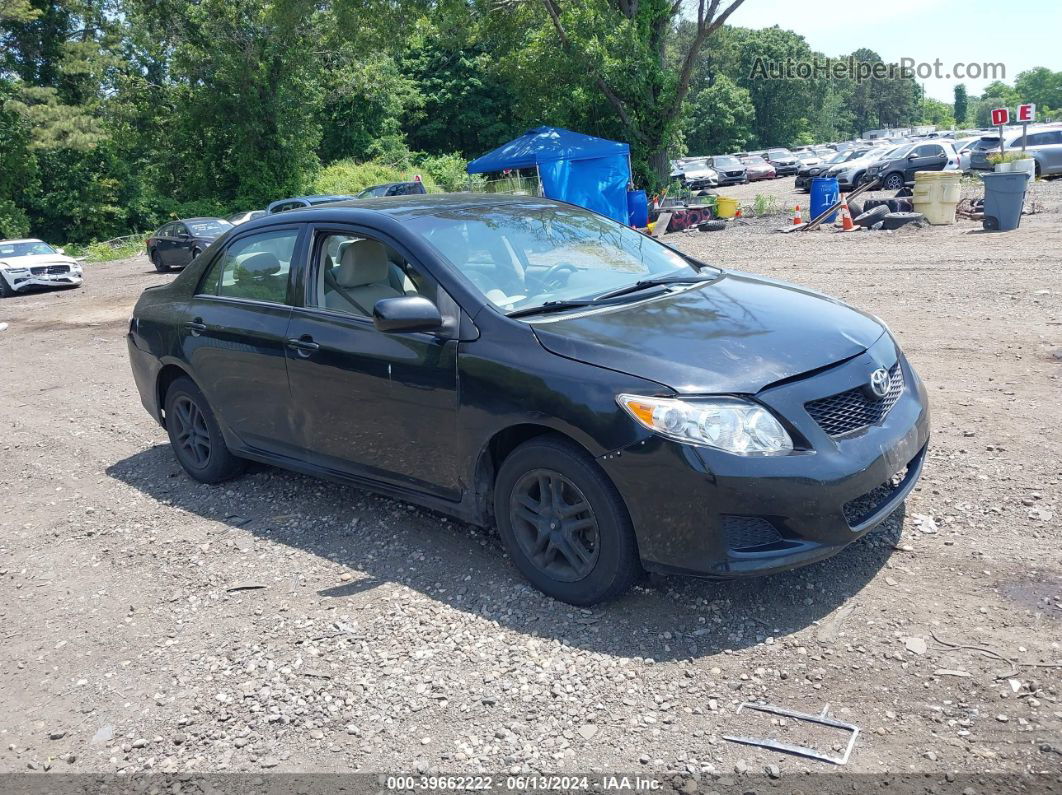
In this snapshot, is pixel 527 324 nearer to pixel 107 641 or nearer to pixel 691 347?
pixel 691 347

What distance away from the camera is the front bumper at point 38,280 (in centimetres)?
2195

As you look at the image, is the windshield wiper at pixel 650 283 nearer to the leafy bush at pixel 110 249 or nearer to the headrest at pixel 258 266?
the headrest at pixel 258 266

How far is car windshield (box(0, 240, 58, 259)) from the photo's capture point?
22.8m

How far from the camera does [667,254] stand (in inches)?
205

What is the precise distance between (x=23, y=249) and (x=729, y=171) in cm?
3653

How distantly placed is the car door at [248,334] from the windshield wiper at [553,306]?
5.05 ft

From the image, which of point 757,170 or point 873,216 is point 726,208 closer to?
point 873,216

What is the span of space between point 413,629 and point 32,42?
1965 inches

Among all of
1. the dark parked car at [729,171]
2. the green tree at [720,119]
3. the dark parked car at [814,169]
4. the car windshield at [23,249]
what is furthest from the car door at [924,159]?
the green tree at [720,119]

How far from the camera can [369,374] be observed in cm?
450

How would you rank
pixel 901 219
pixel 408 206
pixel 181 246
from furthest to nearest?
1. pixel 181 246
2. pixel 901 219
3. pixel 408 206

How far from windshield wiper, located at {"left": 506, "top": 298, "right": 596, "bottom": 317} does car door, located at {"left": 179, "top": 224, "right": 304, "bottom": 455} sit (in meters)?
1.54

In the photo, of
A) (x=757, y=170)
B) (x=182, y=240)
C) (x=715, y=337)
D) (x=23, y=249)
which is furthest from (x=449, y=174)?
(x=715, y=337)

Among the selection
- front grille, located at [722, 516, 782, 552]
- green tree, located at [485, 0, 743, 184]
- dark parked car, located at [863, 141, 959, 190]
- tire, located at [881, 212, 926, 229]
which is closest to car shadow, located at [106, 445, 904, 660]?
front grille, located at [722, 516, 782, 552]
